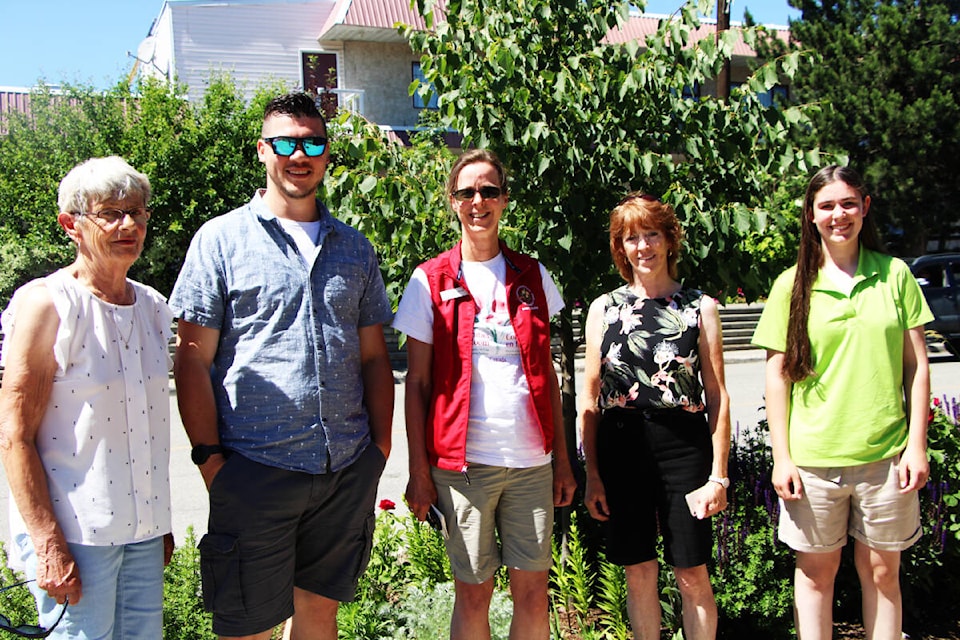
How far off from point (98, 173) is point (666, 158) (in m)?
2.44

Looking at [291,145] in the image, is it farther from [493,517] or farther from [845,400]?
[845,400]

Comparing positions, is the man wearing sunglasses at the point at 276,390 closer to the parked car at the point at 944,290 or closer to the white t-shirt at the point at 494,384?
the white t-shirt at the point at 494,384

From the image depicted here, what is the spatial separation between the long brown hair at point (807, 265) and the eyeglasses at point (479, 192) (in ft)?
3.83

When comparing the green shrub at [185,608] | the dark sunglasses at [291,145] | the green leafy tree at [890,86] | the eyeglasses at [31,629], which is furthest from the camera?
the green leafy tree at [890,86]

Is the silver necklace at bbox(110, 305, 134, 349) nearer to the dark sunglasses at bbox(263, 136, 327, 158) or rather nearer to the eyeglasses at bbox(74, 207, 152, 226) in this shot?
the eyeglasses at bbox(74, 207, 152, 226)

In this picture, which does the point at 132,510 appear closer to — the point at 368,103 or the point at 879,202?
the point at 879,202

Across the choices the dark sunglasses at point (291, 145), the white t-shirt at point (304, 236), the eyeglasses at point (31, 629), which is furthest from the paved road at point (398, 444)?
the eyeglasses at point (31, 629)

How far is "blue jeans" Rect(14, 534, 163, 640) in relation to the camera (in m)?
2.25

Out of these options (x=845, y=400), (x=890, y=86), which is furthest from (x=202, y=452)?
(x=890, y=86)

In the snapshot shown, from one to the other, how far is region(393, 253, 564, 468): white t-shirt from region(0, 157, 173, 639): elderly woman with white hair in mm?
913

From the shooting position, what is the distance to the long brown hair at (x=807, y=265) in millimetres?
2969

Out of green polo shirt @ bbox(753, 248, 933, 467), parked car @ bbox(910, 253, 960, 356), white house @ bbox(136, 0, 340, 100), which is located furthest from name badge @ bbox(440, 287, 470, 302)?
white house @ bbox(136, 0, 340, 100)

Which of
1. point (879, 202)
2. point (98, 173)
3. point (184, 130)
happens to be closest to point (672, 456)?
point (98, 173)

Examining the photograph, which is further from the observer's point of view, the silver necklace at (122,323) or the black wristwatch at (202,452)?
the black wristwatch at (202,452)
